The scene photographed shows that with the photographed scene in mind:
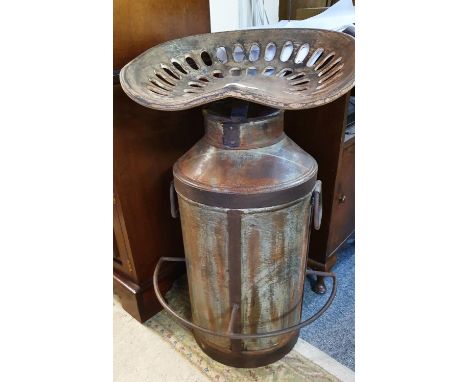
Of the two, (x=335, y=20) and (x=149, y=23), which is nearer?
(x=149, y=23)

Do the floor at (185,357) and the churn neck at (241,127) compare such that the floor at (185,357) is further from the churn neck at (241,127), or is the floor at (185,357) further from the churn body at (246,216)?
the churn neck at (241,127)

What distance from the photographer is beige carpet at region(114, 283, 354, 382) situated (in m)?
1.22

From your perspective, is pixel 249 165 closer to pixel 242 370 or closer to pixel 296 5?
pixel 242 370

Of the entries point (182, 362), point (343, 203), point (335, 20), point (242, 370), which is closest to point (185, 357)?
point (182, 362)

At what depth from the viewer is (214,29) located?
5.10 feet

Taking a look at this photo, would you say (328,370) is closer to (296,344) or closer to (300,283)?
(296,344)

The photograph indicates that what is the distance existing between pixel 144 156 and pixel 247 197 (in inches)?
19.1

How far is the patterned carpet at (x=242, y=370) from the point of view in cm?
121

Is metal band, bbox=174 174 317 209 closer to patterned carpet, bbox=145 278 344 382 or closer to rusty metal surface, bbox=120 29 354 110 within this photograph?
rusty metal surface, bbox=120 29 354 110

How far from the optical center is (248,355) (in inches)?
47.3

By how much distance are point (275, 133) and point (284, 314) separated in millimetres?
564

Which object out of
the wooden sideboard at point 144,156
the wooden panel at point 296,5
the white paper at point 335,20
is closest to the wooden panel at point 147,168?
the wooden sideboard at point 144,156

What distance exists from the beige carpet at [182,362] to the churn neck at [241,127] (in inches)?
30.7
